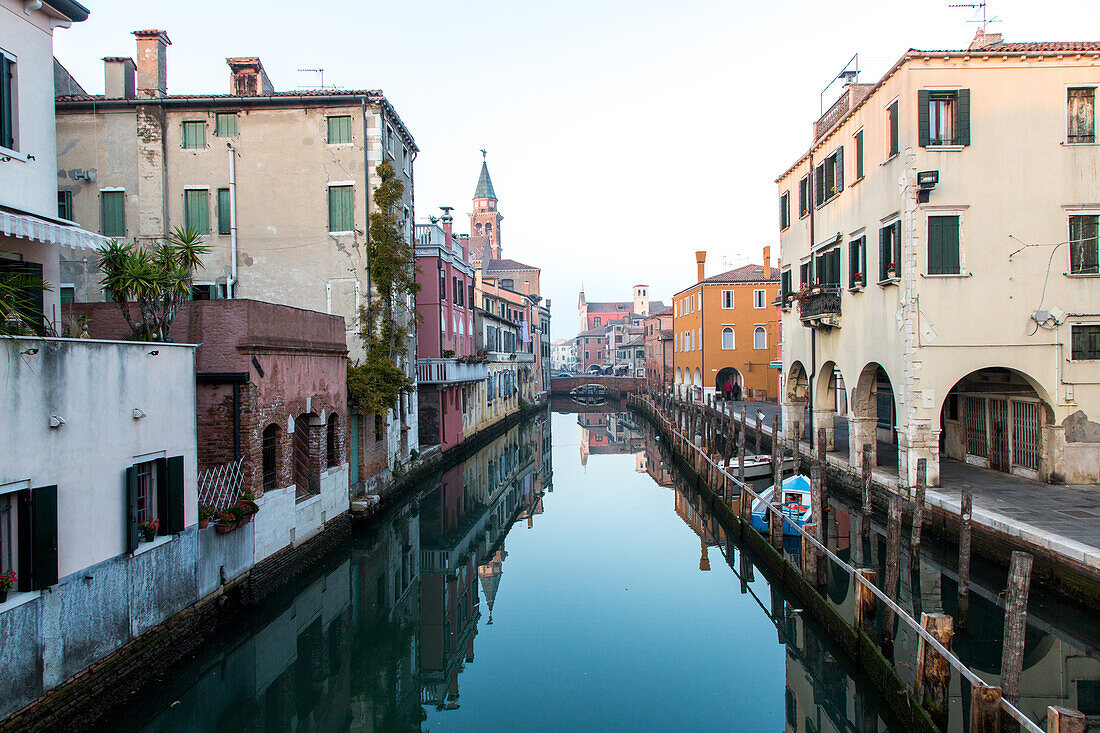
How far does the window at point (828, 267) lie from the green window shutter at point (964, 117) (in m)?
4.44

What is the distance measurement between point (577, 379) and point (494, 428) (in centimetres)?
3173

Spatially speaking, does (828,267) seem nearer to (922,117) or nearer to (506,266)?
(922,117)

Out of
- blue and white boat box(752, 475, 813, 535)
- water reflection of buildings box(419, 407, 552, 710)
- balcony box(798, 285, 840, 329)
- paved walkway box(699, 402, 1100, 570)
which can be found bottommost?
water reflection of buildings box(419, 407, 552, 710)

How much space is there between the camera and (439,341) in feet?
79.8

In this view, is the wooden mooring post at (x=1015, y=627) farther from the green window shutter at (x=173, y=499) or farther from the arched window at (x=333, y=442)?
the arched window at (x=333, y=442)

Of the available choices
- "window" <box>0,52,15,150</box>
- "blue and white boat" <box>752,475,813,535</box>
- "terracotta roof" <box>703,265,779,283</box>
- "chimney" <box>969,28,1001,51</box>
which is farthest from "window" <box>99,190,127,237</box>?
"terracotta roof" <box>703,265,779,283</box>

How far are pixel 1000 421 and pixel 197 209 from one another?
20222 mm

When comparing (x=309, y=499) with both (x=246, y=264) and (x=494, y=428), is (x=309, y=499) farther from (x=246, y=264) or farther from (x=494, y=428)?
(x=494, y=428)

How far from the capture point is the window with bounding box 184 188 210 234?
1817cm

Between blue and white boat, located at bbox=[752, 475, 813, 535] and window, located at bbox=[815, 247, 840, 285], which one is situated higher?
window, located at bbox=[815, 247, 840, 285]

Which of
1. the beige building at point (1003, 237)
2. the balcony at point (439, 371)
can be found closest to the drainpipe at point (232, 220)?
the balcony at point (439, 371)

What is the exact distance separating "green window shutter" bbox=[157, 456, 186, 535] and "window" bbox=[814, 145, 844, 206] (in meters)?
15.7

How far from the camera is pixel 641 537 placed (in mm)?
16531

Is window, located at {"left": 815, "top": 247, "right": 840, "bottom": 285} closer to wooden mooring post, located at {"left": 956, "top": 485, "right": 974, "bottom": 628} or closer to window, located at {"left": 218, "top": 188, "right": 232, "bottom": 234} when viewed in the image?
wooden mooring post, located at {"left": 956, "top": 485, "right": 974, "bottom": 628}
